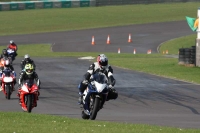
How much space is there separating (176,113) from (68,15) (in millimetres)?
45121

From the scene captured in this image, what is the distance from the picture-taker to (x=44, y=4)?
6538cm

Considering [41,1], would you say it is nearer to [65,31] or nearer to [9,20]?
[9,20]

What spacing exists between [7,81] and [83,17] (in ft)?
133

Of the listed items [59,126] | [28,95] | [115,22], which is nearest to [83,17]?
[115,22]

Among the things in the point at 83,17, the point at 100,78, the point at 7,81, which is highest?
the point at 83,17

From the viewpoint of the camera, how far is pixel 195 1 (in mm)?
73688

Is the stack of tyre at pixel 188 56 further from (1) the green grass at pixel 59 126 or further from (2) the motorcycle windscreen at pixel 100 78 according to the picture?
(1) the green grass at pixel 59 126

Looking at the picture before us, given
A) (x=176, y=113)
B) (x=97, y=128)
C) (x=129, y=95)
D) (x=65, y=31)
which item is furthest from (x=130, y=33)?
(x=97, y=128)

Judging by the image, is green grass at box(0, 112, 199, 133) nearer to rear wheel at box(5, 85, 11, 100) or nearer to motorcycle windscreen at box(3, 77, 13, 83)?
rear wheel at box(5, 85, 11, 100)

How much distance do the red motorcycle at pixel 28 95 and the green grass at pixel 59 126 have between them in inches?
134

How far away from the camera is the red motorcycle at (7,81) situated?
2011 centimetres

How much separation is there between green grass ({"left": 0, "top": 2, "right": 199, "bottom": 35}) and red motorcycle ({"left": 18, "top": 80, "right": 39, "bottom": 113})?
3854 centimetres

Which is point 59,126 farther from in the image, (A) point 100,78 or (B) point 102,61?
(B) point 102,61

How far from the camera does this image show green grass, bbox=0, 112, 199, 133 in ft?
35.3
